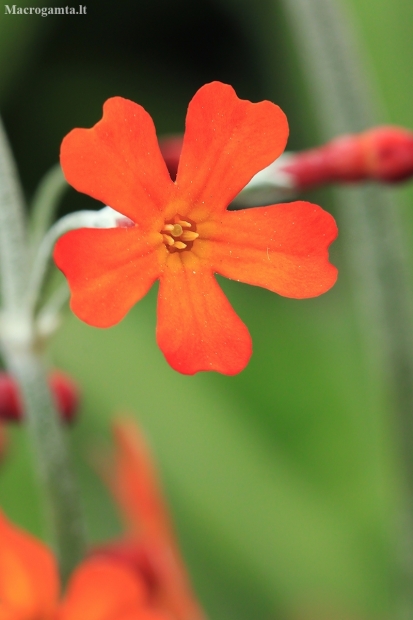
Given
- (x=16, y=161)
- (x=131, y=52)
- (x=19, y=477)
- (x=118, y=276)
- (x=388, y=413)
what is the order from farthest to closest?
1. (x=131, y=52)
2. (x=16, y=161)
3. (x=19, y=477)
4. (x=388, y=413)
5. (x=118, y=276)

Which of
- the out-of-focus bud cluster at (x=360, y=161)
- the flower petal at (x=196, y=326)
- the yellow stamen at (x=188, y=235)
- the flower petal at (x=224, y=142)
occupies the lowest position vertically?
the flower petal at (x=196, y=326)

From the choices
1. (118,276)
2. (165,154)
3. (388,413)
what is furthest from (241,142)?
(388,413)

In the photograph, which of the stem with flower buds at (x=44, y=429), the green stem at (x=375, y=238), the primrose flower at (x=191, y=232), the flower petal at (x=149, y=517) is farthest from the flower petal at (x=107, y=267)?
the green stem at (x=375, y=238)

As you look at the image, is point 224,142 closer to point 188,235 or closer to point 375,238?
point 188,235

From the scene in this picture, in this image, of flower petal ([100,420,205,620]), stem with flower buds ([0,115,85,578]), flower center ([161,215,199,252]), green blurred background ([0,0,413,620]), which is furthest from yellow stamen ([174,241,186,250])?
green blurred background ([0,0,413,620])

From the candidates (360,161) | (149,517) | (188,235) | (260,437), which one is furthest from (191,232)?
(260,437)

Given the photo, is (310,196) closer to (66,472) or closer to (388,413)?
(388,413)

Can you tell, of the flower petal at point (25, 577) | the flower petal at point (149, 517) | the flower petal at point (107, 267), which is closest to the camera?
the flower petal at point (107, 267)

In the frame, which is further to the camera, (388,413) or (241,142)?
(388,413)

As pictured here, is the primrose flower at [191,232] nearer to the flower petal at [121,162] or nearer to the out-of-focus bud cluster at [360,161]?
the flower petal at [121,162]
